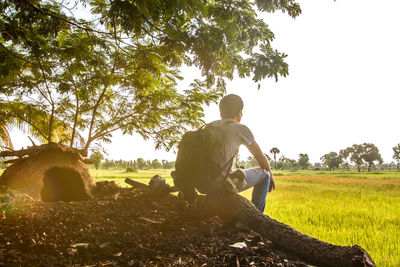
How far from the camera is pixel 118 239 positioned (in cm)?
263

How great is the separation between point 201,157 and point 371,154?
15067 centimetres

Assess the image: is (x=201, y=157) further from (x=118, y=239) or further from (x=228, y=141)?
(x=118, y=239)

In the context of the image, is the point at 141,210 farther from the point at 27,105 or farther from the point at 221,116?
the point at 27,105

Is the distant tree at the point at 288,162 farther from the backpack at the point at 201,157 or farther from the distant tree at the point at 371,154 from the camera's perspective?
the backpack at the point at 201,157

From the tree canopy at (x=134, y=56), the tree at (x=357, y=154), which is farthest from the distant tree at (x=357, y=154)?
the tree canopy at (x=134, y=56)

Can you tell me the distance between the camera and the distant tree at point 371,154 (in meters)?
116

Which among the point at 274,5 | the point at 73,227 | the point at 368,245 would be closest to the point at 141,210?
the point at 73,227

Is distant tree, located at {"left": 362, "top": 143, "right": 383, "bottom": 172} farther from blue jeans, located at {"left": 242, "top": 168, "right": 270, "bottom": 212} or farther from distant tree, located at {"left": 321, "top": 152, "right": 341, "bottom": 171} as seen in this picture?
blue jeans, located at {"left": 242, "top": 168, "right": 270, "bottom": 212}

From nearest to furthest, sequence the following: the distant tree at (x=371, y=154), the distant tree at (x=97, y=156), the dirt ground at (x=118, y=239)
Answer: the dirt ground at (x=118, y=239) → the distant tree at (x=97, y=156) → the distant tree at (x=371, y=154)

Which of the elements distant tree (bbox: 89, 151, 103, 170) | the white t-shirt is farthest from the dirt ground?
distant tree (bbox: 89, 151, 103, 170)

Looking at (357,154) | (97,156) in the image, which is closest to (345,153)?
(357,154)

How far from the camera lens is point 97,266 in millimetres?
2014

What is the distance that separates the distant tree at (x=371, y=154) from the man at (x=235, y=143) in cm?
14682

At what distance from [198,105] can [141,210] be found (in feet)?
11.3
